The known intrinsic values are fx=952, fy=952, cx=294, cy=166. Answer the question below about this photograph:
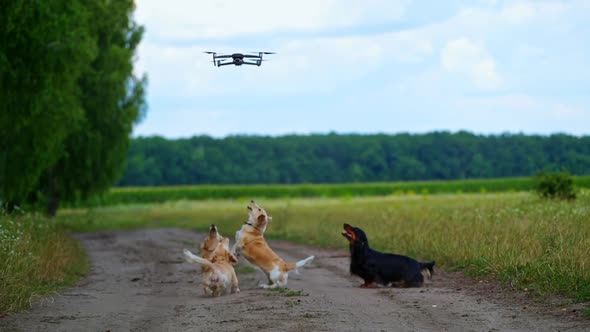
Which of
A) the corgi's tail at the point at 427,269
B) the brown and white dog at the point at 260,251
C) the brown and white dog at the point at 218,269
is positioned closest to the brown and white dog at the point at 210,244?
the brown and white dog at the point at 218,269

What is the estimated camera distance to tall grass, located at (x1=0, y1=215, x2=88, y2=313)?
13820mm

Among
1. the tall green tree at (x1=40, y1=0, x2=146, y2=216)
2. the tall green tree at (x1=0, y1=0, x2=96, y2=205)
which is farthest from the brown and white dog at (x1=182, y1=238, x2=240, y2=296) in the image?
the tall green tree at (x1=40, y1=0, x2=146, y2=216)

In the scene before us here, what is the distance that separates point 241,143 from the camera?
11381 cm

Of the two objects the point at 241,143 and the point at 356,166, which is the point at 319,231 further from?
the point at 241,143

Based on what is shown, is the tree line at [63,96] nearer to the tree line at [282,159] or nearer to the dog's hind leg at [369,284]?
the dog's hind leg at [369,284]

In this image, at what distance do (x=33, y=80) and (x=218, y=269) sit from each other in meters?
12.2

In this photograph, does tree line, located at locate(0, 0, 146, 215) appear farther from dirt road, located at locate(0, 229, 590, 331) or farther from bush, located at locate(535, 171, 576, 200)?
bush, located at locate(535, 171, 576, 200)

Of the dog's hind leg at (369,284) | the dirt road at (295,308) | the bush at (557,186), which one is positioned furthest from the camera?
the bush at (557,186)

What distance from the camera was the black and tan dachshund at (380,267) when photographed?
53.7 feet

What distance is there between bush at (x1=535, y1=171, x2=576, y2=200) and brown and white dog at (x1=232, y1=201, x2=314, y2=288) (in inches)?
837

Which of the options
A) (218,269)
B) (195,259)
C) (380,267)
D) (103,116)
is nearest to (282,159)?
(103,116)

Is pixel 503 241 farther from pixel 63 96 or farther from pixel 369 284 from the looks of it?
pixel 63 96

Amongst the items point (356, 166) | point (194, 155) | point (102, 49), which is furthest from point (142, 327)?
point (194, 155)

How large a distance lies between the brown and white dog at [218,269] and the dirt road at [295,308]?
25 cm
